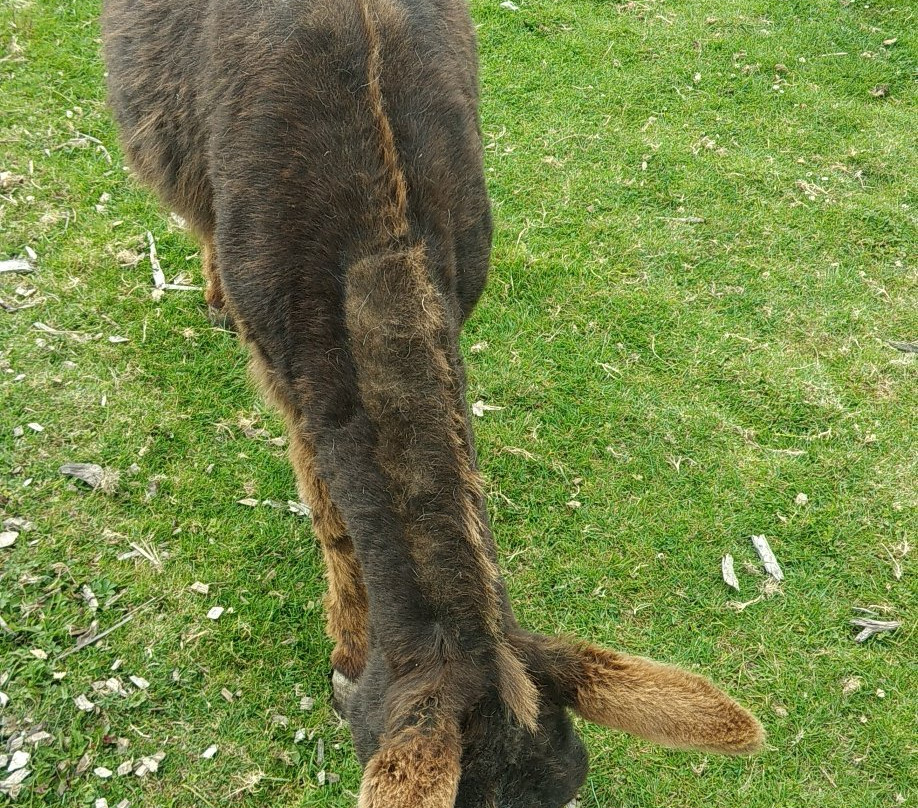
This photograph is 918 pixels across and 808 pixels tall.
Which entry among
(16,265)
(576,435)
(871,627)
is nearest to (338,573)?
(576,435)

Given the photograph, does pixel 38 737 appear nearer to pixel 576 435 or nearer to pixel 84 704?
pixel 84 704

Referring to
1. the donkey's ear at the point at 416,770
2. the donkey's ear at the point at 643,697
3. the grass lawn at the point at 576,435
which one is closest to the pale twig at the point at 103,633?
the grass lawn at the point at 576,435

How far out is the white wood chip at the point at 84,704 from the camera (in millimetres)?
3750

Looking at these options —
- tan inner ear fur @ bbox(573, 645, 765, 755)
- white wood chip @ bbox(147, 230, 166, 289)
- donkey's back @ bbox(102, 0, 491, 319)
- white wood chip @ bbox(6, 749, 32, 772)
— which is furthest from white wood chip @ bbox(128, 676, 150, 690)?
white wood chip @ bbox(147, 230, 166, 289)

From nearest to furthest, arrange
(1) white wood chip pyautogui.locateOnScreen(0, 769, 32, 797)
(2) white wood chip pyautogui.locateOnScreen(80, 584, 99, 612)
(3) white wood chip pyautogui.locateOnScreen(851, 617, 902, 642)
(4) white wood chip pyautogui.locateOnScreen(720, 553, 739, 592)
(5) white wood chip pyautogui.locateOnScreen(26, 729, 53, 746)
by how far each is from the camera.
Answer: (1) white wood chip pyautogui.locateOnScreen(0, 769, 32, 797), (5) white wood chip pyautogui.locateOnScreen(26, 729, 53, 746), (2) white wood chip pyautogui.locateOnScreen(80, 584, 99, 612), (3) white wood chip pyautogui.locateOnScreen(851, 617, 902, 642), (4) white wood chip pyautogui.locateOnScreen(720, 553, 739, 592)

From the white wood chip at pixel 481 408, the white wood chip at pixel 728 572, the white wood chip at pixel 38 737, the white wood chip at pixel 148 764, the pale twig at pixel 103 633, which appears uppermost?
the white wood chip at pixel 481 408

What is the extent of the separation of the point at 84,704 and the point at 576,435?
10.3 ft

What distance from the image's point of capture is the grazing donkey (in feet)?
8.31

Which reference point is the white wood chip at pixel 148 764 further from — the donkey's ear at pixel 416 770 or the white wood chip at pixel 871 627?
the white wood chip at pixel 871 627

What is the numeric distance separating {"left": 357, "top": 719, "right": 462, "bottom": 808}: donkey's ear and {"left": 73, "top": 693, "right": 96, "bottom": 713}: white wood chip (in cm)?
197

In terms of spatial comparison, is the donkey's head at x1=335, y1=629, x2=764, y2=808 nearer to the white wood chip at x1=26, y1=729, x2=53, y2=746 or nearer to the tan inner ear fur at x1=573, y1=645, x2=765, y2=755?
the tan inner ear fur at x1=573, y1=645, x2=765, y2=755

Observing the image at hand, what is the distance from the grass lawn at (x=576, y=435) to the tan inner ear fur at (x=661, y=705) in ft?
4.57

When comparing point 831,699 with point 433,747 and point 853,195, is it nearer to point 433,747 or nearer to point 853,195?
point 433,747

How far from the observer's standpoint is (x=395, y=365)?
274 cm
